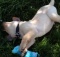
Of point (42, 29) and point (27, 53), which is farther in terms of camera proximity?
point (42, 29)

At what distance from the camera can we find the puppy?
430 cm

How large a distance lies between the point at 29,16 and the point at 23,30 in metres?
0.54

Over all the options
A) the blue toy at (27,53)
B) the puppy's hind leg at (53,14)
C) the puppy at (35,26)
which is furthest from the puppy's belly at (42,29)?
the blue toy at (27,53)

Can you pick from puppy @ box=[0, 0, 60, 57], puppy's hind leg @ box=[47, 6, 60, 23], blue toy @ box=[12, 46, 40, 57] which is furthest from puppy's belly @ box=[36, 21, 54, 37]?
blue toy @ box=[12, 46, 40, 57]

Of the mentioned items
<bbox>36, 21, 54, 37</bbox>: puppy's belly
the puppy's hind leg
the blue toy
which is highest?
the puppy's hind leg

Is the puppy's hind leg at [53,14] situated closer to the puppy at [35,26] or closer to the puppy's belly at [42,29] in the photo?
the puppy at [35,26]

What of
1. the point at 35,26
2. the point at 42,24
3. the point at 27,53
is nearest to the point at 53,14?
the point at 42,24

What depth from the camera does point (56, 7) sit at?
16.2 feet

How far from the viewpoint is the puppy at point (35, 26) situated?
430 centimetres

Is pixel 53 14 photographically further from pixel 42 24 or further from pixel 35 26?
pixel 35 26

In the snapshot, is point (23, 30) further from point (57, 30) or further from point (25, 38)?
point (57, 30)

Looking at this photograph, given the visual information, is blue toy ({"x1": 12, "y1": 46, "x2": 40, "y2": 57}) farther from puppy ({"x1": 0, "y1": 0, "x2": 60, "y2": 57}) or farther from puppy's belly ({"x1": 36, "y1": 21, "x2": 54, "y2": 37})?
puppy's belly ({"x1": 36, "y1": 21, "x2": 54, "y2": 37})

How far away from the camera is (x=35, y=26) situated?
4414 mm

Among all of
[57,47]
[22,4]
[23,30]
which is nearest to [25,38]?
[23,30]
